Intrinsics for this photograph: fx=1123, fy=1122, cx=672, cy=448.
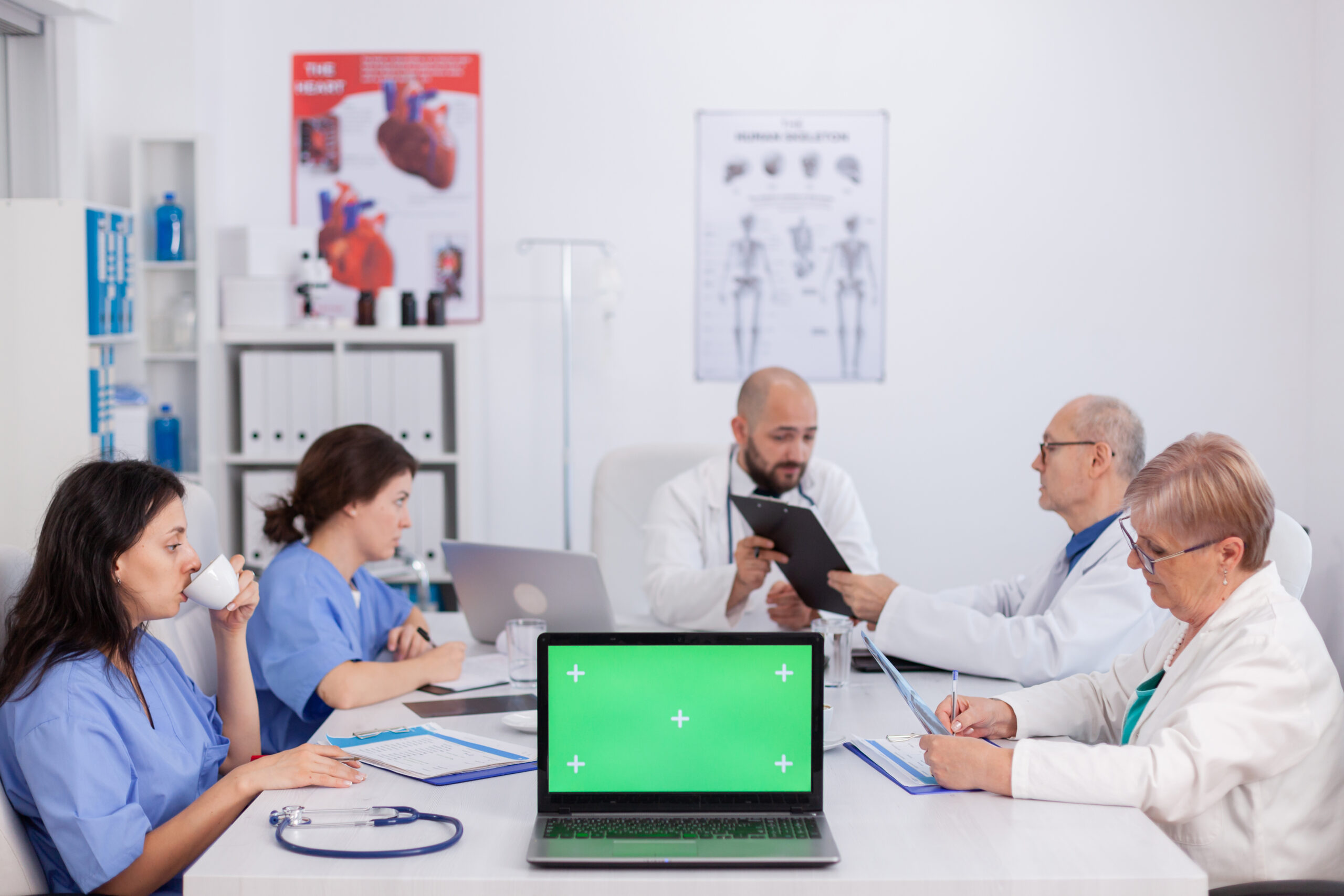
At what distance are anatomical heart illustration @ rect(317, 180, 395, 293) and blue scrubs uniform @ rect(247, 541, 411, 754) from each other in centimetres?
193

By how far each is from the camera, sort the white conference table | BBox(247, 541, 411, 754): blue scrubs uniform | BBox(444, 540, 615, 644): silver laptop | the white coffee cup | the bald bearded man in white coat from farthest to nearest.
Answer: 1. the bald bearded man in white coat
2. BBox(444, 540, 615, 644): silver laptop
3. BBox(247, 541, 411, 754): blue scrubs uniform
4. the white coffee cup
5. the white conference table

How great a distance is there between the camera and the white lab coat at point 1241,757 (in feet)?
4.50

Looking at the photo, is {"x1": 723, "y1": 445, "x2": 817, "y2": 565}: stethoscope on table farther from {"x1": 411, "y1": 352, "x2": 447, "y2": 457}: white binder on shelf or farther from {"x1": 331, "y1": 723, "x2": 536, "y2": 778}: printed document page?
{"x1": 331, "y1": 723, "x2": 536, "y2": 778}: printed document page

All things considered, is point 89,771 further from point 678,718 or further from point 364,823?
point 678,718

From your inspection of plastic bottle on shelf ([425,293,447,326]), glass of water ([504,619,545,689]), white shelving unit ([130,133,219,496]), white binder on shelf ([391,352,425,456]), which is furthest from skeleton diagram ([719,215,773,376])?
glass of water ([504,619,545,689])

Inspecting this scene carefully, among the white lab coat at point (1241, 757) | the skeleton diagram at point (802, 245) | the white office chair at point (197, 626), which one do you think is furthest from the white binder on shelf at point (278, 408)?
the white lab coat at point (1241, 757)

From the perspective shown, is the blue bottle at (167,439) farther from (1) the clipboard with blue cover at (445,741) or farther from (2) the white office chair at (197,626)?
(1) the clipboard with blue cover at (445,741)

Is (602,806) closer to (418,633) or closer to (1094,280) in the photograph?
(418,633)

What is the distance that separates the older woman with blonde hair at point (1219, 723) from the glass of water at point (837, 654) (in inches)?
18.2

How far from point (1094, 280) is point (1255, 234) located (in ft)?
1.82

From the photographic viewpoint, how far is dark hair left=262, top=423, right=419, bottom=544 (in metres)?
2.13

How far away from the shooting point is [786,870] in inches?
47.3

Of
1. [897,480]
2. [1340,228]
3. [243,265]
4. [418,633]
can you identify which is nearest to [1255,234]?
[1340,228]

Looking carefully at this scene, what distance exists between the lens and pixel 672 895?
3.88ft
